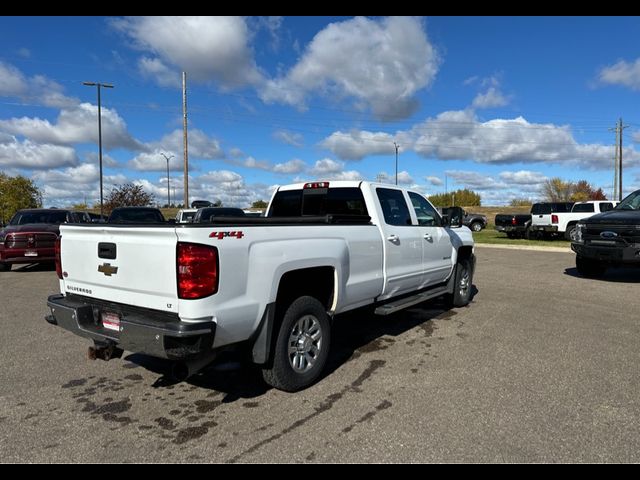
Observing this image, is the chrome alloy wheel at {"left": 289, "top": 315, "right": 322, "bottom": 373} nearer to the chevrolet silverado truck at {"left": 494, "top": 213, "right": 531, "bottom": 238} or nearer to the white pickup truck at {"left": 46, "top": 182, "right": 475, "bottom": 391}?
the white pickup truck at {"left": 46, "top": 182, "right": 475, "bottom": 391}

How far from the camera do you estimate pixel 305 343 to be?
4.08m

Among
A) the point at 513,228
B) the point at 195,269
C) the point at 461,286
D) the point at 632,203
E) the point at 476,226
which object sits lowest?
the point at 461,286

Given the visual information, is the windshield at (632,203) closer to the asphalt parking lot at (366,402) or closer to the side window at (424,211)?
the asphalt parking lot at (366,402)

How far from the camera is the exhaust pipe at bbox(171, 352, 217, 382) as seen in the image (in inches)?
127

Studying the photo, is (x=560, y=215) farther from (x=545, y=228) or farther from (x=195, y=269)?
(x=195, y=269)

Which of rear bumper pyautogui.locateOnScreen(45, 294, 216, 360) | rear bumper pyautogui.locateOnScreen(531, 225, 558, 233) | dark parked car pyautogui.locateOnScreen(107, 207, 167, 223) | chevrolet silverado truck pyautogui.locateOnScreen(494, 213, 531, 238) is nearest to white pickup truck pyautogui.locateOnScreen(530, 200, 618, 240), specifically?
rear bumper pyautogui.locateOnScreen(531, 225, 558, 233)

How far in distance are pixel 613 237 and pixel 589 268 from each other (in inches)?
68.2

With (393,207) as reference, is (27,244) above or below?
below

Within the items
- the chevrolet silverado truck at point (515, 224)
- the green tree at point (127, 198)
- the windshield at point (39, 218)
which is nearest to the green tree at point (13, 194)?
the green tree at point (127, 198)

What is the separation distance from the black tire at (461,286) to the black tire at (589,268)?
14.9 feet

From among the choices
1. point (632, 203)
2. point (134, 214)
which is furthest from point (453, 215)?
point (134, 214)

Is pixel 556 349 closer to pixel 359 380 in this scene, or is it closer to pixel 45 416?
pixel 359 380

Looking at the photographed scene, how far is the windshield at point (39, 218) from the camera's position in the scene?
1289 cm

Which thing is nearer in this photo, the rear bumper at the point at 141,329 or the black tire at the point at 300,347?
the rear bumper at the point at 141,329
